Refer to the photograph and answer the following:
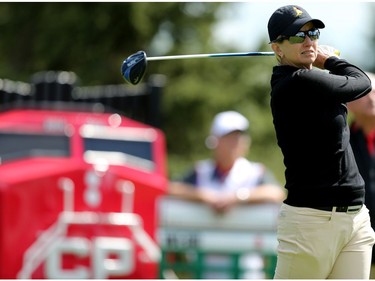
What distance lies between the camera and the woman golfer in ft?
Result: 15.8

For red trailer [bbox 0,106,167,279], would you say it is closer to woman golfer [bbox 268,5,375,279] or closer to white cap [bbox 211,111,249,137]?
white cap [bbox 211,111,249,137]

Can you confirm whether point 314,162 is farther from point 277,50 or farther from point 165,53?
point 165,53

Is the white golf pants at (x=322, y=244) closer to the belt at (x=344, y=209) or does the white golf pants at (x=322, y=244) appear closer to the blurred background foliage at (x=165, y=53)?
the belt at (x=344, y=209)

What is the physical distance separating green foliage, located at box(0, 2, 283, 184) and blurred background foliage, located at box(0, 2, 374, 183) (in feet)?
0.05

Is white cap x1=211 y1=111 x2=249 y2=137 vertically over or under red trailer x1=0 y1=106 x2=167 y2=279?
over

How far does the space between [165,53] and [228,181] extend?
9.97 m

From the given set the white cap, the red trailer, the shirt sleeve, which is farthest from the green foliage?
the shirt sleeve

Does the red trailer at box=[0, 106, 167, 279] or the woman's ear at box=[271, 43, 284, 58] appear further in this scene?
the red trailer at box=[0, 106, 167, 279]

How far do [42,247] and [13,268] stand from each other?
24 centimetres

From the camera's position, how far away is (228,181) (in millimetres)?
8336

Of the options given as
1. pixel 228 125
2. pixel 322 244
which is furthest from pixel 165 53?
pixel 322 244

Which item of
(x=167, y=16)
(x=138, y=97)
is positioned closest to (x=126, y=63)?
(x=138, y=97)

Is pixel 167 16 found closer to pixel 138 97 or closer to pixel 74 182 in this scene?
pixel 138 97

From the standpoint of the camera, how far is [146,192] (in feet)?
28.7
